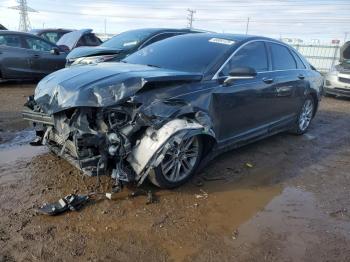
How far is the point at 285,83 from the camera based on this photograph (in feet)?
19.6

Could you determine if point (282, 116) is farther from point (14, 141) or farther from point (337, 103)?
point (337, 103)

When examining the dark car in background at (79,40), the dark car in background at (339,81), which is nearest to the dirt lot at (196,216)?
the dark car in background at (339,81)

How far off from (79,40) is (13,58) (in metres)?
3.15

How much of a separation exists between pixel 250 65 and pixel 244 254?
283 centimetres

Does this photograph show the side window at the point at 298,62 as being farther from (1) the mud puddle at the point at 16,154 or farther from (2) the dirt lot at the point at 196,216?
(1) the mud puddle at the point at 16,154

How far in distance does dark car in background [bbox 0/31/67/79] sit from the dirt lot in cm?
570

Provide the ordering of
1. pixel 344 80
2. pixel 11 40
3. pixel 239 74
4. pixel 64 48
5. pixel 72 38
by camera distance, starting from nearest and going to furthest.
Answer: pixel 239 74
pixel 11 40
pixel 344 80
pixel 64 48
pixel 72 38

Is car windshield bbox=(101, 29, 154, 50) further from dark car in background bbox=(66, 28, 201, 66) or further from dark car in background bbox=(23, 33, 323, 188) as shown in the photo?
dark car in background bbox=(23, 33, 323, 188)

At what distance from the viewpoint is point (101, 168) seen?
375cm

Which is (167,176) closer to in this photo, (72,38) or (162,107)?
(162,107)

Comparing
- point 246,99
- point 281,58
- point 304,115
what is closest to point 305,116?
point 304,115

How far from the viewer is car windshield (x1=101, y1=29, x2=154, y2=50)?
30.3ft

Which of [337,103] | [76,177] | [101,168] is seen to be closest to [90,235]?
[101,168]

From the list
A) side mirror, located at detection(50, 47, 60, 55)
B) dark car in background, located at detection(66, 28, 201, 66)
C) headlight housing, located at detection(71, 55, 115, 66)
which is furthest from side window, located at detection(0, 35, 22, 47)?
headlight housing, located at detection(71, 55, 115, 66)
